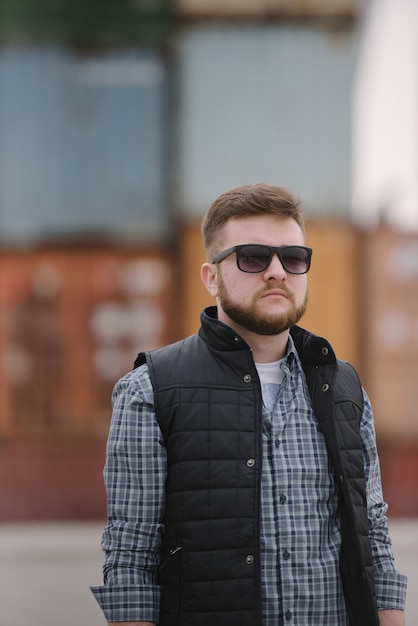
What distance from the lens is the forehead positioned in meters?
1.70

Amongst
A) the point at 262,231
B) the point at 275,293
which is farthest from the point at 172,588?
the point at 262,231

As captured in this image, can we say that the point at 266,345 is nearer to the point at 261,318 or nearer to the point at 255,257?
the point at 261,318

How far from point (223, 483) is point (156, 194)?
2246 millimetres

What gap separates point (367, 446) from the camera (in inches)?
71.1

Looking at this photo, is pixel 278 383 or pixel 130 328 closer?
pixel 278 383

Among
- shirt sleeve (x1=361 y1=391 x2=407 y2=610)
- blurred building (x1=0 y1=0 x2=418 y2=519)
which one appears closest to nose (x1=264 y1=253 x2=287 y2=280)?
shirt sleeve (x1=361 y1=391 x2=407 y2=610)

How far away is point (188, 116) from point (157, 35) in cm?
39

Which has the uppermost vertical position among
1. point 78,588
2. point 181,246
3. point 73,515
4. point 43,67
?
point 43,67

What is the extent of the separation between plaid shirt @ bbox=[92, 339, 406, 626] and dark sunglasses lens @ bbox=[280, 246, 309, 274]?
11.8 inches

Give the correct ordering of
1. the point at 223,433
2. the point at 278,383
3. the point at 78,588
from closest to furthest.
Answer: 1. the point at 223,433
2. the point at 278,383
3. the point at 78,588

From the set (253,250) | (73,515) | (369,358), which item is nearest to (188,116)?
(369,358)

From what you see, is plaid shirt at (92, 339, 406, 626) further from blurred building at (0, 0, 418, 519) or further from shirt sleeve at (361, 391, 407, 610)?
blurred building at (0, 0, 418, 519)

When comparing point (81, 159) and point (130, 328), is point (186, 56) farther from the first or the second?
point (130, 328)

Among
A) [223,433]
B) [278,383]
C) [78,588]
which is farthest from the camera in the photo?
[78,588]
